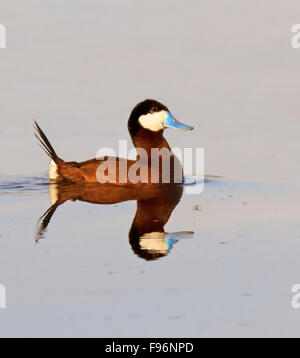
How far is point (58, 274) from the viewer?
5359 mm

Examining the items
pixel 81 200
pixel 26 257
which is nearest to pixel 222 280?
pixel 26 257

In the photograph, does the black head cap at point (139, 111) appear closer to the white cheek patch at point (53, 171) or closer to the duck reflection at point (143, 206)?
the duck reflection at point (143, 206)

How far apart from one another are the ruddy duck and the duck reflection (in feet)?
0.32

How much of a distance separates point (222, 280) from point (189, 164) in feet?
17.3

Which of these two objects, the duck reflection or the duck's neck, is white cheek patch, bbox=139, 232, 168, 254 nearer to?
the duck reflection

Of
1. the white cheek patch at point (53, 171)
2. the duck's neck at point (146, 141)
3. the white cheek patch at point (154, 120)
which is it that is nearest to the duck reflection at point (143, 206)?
the white cheek patch at point (53, 171)

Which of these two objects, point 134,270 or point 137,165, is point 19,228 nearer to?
point 134,270

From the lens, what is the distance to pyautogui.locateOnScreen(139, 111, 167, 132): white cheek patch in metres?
9.57

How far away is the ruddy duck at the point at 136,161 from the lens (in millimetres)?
8898
